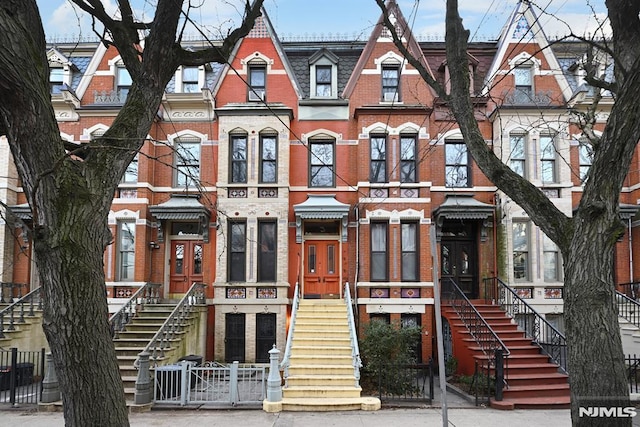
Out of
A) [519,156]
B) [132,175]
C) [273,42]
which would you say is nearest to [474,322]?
[519,156]

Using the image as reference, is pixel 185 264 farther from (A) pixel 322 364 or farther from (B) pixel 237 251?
(A) pixel 322 364

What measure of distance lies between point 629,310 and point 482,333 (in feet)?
18.6

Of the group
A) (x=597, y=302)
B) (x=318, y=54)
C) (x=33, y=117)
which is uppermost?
(x=318, y=54)

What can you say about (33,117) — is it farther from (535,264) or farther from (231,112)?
(535,264)

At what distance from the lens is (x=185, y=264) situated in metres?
19.2

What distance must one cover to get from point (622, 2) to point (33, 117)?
653 cm

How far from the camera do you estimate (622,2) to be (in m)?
6.13

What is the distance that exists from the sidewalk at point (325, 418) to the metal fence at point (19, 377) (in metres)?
0.87

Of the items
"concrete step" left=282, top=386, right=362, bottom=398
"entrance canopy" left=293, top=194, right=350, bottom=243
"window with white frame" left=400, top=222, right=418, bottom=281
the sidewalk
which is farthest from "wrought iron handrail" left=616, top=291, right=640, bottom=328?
"concrete step" left=282, top=386, right=362, bottom=398

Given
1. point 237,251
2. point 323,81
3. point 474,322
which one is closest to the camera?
point 474,322

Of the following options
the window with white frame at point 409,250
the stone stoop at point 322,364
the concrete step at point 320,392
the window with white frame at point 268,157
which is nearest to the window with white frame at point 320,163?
the window with white frame at point 268,157

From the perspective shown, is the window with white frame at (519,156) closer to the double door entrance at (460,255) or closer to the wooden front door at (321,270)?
the double door entrance at (460,255)

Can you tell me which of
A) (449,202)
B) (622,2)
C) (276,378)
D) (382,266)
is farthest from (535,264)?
(622,2)

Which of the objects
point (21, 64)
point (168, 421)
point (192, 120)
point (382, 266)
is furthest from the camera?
point (192, 120)
